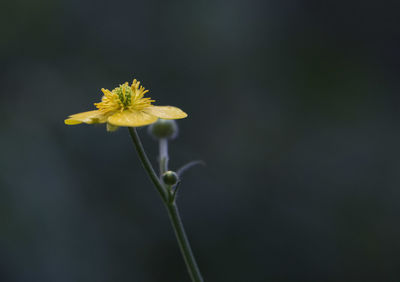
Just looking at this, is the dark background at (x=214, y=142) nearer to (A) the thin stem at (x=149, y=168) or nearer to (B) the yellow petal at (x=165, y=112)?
(B) the yellow petal at (x=165, y=112)

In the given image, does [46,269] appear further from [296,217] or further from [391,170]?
[391,170]

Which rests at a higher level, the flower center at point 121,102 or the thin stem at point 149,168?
the flower center at point 121,102

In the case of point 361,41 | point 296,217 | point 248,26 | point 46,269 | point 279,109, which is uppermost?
point 248,26

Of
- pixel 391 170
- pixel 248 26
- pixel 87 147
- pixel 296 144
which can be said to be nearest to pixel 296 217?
pixel 296 144

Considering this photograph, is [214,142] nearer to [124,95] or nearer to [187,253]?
[124,95]

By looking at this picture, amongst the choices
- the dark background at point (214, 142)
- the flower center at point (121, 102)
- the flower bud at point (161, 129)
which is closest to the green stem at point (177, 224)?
the flower center at point (121, 102)

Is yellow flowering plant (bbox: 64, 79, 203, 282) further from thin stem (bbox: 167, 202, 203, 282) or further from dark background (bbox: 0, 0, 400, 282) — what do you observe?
dark background (bbox: 0, 0, 400, 282)

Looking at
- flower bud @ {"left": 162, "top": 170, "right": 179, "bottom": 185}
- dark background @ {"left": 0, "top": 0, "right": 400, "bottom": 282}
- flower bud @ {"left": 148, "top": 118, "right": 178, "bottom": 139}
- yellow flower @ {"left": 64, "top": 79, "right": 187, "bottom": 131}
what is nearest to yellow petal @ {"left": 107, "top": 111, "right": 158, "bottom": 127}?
yellow flower @ {"left": 64, "top": 79, "right": 187, "bottom": 131}
